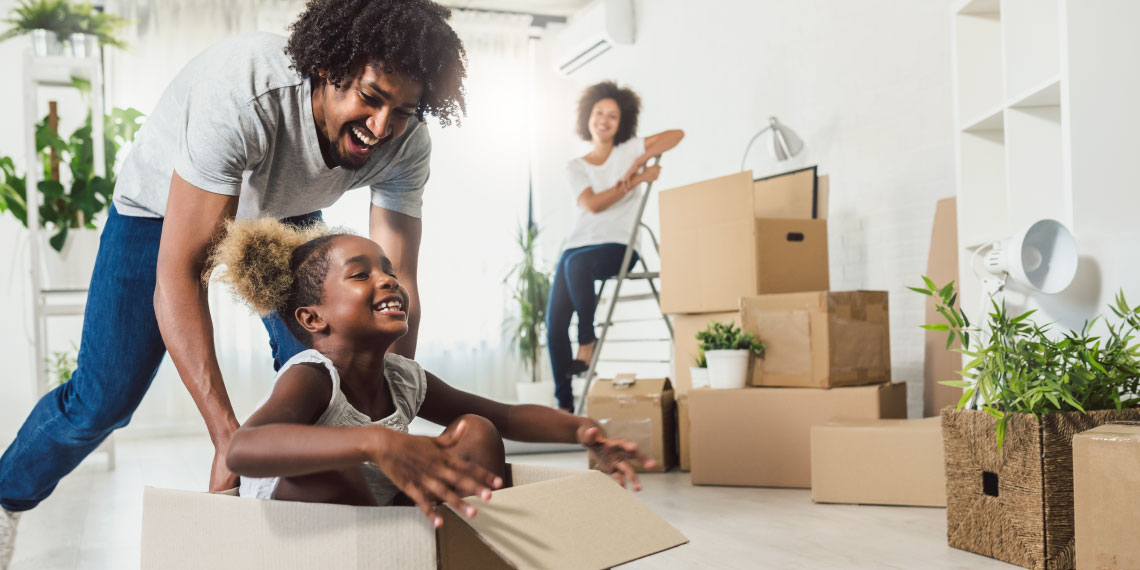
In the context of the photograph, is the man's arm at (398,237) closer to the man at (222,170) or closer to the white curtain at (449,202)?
the man at (222,170)

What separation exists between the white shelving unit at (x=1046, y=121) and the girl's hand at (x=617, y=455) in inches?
48.0

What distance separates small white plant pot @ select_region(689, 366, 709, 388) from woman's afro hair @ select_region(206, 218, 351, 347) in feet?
5.98

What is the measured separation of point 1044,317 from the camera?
190 cm

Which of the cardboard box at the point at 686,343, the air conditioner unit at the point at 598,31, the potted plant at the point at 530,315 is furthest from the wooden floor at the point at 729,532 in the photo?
the air conditioner unit at the point at 598,31

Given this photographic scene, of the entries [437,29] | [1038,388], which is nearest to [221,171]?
[437,29]

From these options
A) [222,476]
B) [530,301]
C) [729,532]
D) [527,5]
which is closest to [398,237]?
[222,476]

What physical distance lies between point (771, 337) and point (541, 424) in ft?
5.07

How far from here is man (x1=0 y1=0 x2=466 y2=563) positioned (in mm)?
1088

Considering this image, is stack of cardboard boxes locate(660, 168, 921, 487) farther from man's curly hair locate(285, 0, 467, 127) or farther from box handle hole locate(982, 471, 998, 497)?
man's curly hair locate(285, 0, 467, 127)

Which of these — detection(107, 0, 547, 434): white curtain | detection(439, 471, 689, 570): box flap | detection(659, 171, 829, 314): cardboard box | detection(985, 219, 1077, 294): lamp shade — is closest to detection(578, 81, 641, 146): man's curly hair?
detection(659, 171, 829, 314): cardboard box

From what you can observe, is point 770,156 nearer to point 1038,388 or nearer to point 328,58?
point 1038,388

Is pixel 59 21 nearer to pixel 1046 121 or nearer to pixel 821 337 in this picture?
pixel 821 337

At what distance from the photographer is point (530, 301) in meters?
5.13

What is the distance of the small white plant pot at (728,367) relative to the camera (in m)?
2.53
